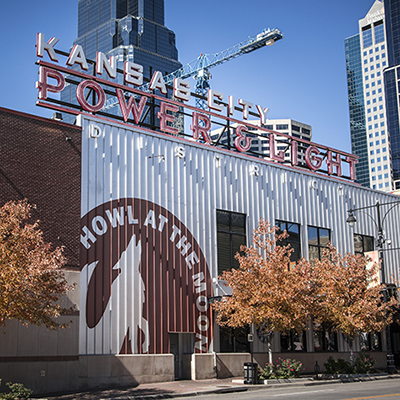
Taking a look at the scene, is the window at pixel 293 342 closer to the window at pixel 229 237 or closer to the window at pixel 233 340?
the window at pixel 233 340

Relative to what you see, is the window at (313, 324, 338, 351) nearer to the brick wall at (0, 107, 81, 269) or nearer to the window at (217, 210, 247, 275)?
the window at (217, 210, 247, 275)

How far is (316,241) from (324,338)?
6.59 metres

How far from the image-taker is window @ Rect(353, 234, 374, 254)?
41.2m

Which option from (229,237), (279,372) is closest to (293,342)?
(279,372)

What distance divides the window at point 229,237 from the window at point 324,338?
312 inches

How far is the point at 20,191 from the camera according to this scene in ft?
79.9


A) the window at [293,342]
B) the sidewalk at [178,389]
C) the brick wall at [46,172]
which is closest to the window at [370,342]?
the window at [293,342]

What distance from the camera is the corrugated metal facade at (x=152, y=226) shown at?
26.1 metres

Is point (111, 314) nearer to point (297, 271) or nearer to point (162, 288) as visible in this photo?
point (162, 288)

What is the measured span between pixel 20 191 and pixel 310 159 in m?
22.6

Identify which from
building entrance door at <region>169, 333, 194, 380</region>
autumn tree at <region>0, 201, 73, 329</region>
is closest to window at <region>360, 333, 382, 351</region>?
building entrance door at <region>169, 333, 194, 380</region>

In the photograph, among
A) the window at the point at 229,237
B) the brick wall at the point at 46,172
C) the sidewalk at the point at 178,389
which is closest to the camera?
the sidewalk at the point at 178,389

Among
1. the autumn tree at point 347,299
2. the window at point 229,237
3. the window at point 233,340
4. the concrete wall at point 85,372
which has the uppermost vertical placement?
the window at point 229,237

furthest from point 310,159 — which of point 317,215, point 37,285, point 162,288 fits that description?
point 37,285
